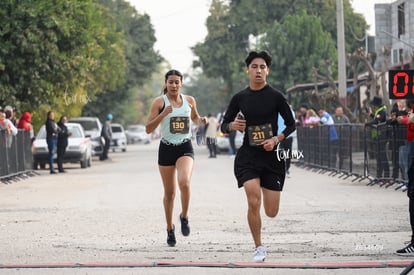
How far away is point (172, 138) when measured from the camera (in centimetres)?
1101

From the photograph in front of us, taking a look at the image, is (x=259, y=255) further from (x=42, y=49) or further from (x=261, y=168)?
(x=42, y=49)

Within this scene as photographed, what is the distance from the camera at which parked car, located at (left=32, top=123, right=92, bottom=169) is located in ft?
106

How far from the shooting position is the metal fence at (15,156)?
971 inches

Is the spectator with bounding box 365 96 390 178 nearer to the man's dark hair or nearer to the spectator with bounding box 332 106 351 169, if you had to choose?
the spectator with bounding box 332 106 351 169

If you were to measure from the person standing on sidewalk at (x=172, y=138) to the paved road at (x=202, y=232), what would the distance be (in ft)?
1.82

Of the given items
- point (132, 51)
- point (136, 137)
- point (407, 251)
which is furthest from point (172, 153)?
point (136, 137)

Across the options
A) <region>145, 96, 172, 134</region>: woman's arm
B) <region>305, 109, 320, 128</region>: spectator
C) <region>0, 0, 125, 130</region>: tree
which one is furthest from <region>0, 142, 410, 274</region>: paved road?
<region>0, 0, 125, 130</region>: tree

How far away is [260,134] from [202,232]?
10.0 feet

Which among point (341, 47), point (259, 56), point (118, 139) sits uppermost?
point (341, 47)

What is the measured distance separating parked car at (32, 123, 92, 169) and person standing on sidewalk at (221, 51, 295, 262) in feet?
75.9

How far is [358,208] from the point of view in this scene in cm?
1548

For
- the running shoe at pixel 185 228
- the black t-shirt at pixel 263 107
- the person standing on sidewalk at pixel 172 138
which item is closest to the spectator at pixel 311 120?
the running shoe at pixel 185 228

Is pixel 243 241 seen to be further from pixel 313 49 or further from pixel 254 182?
pixel 313 49

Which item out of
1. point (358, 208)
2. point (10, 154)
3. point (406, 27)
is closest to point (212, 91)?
point (406, 27)
